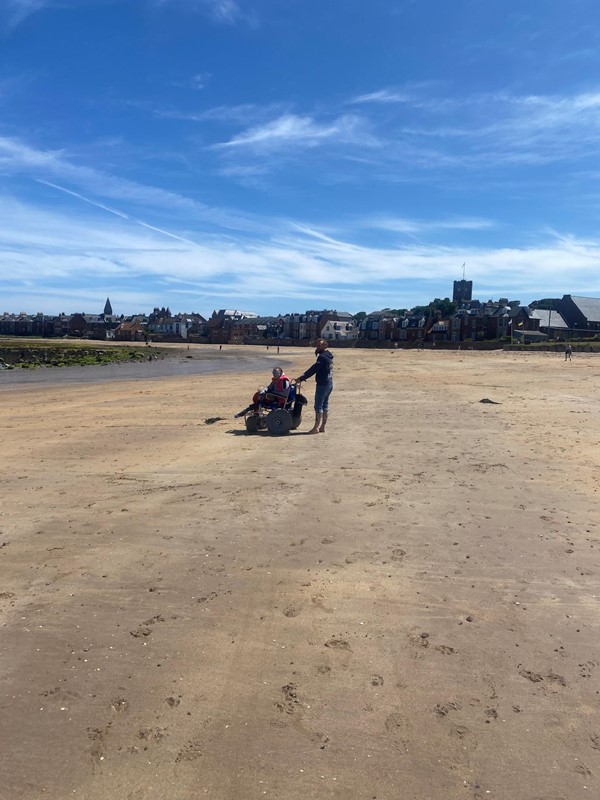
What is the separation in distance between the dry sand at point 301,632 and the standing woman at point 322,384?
352 centimetres

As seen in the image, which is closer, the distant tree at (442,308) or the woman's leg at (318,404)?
the woman's leg at (318,404)

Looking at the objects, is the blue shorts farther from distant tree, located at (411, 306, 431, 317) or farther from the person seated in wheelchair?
distant tree, located at (411, 306, 431, 317)

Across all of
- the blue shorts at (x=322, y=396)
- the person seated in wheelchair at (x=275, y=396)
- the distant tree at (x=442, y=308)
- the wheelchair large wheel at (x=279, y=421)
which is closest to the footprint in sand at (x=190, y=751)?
the wheelchair large wheel at (x=279, y=421)

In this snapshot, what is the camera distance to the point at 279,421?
1275 centimetres

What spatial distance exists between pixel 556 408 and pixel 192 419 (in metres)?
10.3

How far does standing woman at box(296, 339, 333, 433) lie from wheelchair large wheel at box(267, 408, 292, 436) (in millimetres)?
638

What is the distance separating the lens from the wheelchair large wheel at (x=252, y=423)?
13031mm

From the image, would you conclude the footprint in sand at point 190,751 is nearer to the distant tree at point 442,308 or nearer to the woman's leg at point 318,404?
the woman's leg at point 318,404

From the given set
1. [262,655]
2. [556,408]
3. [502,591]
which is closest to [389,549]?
[502,591]

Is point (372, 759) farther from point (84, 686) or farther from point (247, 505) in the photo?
point (247, 505)

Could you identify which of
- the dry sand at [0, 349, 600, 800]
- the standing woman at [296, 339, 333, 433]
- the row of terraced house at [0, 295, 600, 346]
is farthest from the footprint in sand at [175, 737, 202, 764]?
the row of terraced house at [0, 295, 600, 346]

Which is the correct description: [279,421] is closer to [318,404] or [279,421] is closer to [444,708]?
[318,404]

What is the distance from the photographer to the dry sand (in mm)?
3148

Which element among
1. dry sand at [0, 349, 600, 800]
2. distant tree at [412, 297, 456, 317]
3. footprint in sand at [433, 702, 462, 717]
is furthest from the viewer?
distant tree at [412, 297, 456, 317]
